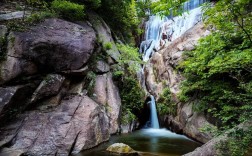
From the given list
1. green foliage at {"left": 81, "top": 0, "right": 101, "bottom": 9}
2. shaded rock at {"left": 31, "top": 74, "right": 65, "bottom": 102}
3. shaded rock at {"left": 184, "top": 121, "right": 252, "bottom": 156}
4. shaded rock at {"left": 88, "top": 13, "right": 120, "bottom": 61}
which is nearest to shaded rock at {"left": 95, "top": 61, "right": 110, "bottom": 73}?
shaded rock at {"left": 88, "top": 13, "right": 120, "bottom": 61}

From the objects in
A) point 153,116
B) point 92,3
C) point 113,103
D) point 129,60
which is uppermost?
point 92,3

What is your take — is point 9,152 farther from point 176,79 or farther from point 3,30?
point 176,79

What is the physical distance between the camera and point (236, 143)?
214 inches

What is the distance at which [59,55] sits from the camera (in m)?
9.87

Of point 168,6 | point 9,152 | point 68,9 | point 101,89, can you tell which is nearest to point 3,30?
point 68,9

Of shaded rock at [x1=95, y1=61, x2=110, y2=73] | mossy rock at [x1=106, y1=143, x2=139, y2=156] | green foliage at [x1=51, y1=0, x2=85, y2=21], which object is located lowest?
mossy rock at [x1=106, y1=143, x2=139, y2=156]

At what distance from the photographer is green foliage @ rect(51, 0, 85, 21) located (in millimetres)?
11508

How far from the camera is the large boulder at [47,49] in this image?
8852 millimetres

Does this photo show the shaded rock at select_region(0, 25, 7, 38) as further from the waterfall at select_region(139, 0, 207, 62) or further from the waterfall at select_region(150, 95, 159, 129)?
the waterfall at select_region(139, 0, 207, 62)

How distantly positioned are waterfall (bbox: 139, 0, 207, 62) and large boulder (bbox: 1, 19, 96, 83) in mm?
10615

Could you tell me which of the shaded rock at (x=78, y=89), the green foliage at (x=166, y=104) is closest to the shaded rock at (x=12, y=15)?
the shaded rock at (x=78, y=89)

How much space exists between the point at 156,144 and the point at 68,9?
8.05 metres

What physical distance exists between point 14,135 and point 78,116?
2.49 m

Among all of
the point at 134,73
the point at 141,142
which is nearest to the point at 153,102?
the point at 134,73
